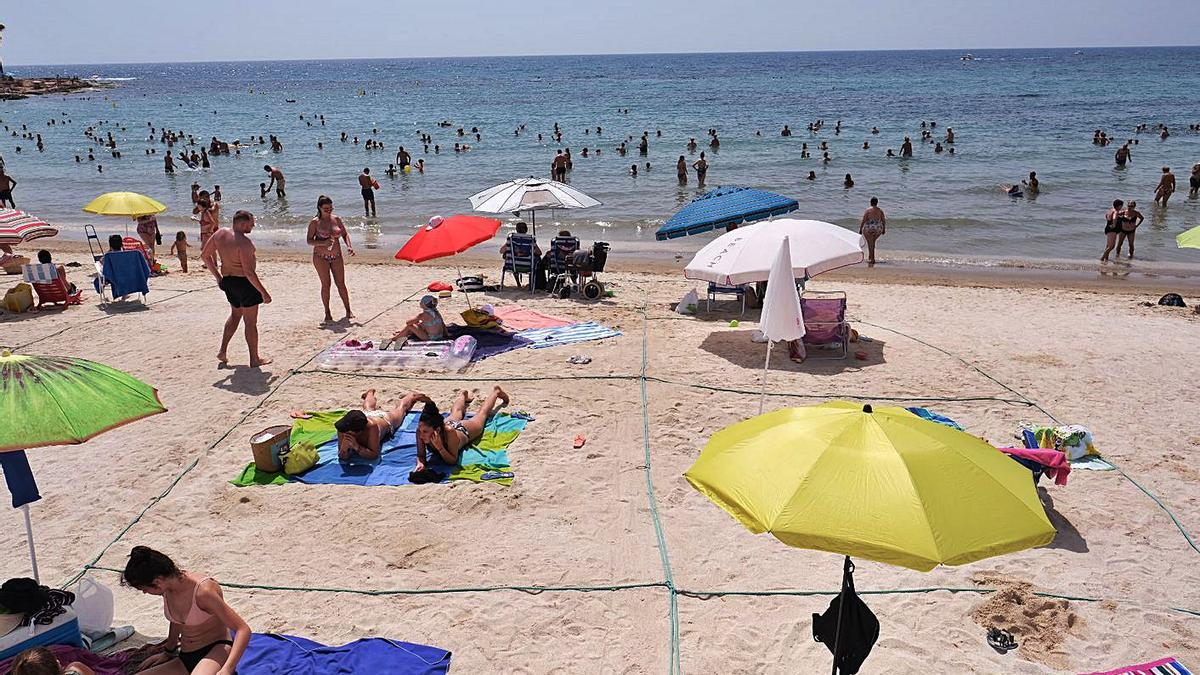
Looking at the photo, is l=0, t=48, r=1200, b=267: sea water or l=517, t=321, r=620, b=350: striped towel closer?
l=517, t=321, r=620, b=350: striped towel

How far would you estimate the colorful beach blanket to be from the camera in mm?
6715

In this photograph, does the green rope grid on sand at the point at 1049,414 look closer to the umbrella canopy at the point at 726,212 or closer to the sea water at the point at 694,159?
the umbrella canopy at the point at 726,212

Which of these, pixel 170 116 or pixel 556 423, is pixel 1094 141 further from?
pixel 170 116

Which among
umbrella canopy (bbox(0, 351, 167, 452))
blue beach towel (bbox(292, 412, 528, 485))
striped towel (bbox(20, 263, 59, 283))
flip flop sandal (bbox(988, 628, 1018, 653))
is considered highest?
umbrella canopy (bbox(0, 351, 167, 452))

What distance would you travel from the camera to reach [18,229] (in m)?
11.3

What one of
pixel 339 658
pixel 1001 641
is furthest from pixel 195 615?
pixel 1001 641

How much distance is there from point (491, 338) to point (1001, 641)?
6.86 metres

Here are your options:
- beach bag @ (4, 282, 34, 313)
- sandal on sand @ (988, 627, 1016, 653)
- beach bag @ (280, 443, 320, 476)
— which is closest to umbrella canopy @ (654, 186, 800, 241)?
beach bag @ (280, 443, 320, 476)

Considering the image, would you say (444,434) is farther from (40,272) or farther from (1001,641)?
(40,272)

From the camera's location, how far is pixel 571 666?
465 cm

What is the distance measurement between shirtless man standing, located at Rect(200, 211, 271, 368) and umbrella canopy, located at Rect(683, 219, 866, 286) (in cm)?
520

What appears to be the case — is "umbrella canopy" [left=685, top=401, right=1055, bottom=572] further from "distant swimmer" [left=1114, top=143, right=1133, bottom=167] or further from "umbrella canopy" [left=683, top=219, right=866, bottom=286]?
"distant swimmer" [left=1114, top=143, right=1133, bottom=167]

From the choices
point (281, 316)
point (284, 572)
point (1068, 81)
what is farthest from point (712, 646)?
point (1068, 81)

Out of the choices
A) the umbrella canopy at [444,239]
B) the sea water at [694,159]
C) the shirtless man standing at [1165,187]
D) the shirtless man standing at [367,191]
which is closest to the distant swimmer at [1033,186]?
the sea water at [694,159]
